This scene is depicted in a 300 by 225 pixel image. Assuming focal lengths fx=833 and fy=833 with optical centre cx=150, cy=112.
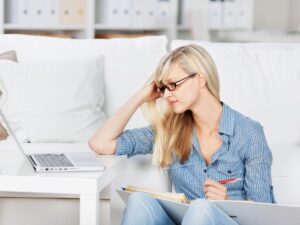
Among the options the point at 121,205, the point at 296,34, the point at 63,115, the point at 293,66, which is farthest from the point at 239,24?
the point at 121,205

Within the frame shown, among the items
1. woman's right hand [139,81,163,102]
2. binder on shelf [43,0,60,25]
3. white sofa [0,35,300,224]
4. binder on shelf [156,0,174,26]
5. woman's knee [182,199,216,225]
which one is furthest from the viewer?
binder on shelf [156,0,174,26]

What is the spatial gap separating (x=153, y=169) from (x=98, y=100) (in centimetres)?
54

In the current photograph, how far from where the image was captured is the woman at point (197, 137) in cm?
236

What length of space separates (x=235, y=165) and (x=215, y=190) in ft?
0.54

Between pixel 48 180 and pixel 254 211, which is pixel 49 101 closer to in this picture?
pixel 48 180

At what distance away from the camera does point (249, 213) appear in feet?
6.94

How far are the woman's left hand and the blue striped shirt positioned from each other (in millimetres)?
106

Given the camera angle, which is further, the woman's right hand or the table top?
the woman's right hand

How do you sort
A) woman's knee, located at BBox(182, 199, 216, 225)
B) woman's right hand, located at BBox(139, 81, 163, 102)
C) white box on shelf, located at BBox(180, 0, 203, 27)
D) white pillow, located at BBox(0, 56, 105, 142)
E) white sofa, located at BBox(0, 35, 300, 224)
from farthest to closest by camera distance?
1. white box on shelf, located at BBox(180, 0, 203, 27)
2. white sofa, located at BBox(0, 35, 300, 224)
3. white pillow, located at BBox(0, 56, 105, 142)
4. woman's right hand, located at BBox(139, 81, 163, 102)
5. woman's knee, located at BBox(182, 199, 216, 225)

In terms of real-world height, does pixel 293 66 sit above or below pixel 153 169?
above

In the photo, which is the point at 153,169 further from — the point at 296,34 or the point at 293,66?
the point at 296,34

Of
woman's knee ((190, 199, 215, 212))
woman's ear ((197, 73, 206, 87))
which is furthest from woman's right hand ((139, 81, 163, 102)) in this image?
woman's knee ((190, 199, 215, 212))

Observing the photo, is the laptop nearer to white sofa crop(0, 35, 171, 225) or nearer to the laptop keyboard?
the laptop keyboard

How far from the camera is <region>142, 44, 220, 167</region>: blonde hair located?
2.39 meters
